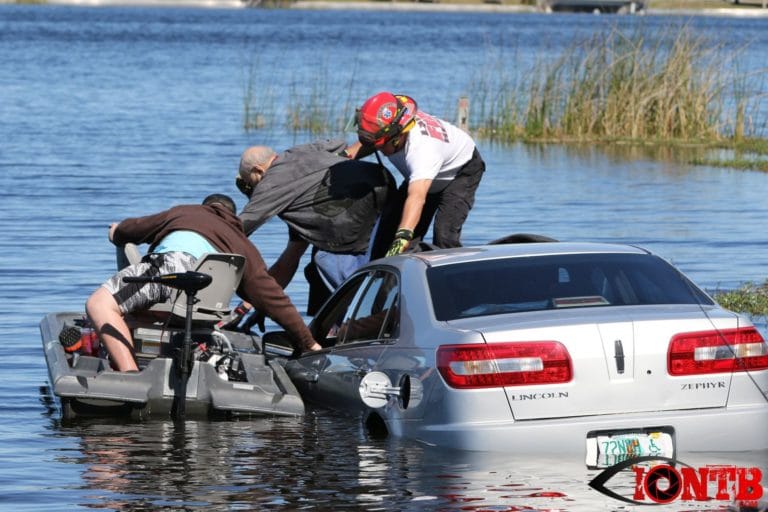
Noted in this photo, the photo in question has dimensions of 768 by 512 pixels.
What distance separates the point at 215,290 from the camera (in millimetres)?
9945

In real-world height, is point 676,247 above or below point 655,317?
below

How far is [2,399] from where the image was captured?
1108 centimetres

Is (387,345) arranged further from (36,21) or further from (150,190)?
(36,21)

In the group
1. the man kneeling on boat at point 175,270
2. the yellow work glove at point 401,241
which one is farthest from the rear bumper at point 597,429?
the yellow work glove at point 401,241

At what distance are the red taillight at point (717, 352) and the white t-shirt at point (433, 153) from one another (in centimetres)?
355

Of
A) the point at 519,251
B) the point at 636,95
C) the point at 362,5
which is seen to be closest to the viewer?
the point at 519,251

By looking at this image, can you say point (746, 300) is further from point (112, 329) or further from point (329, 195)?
point (112, 329)

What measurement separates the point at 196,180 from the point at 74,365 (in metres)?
16.3

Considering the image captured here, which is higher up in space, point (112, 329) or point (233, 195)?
point (112, 329)

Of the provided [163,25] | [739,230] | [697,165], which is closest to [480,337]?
[739,230]

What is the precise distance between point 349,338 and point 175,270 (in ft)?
3.55

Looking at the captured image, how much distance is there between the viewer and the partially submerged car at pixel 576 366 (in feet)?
26.0

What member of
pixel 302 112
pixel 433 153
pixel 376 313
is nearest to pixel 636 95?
pixel 302 112

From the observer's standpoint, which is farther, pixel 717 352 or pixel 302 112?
pixel 302 112
